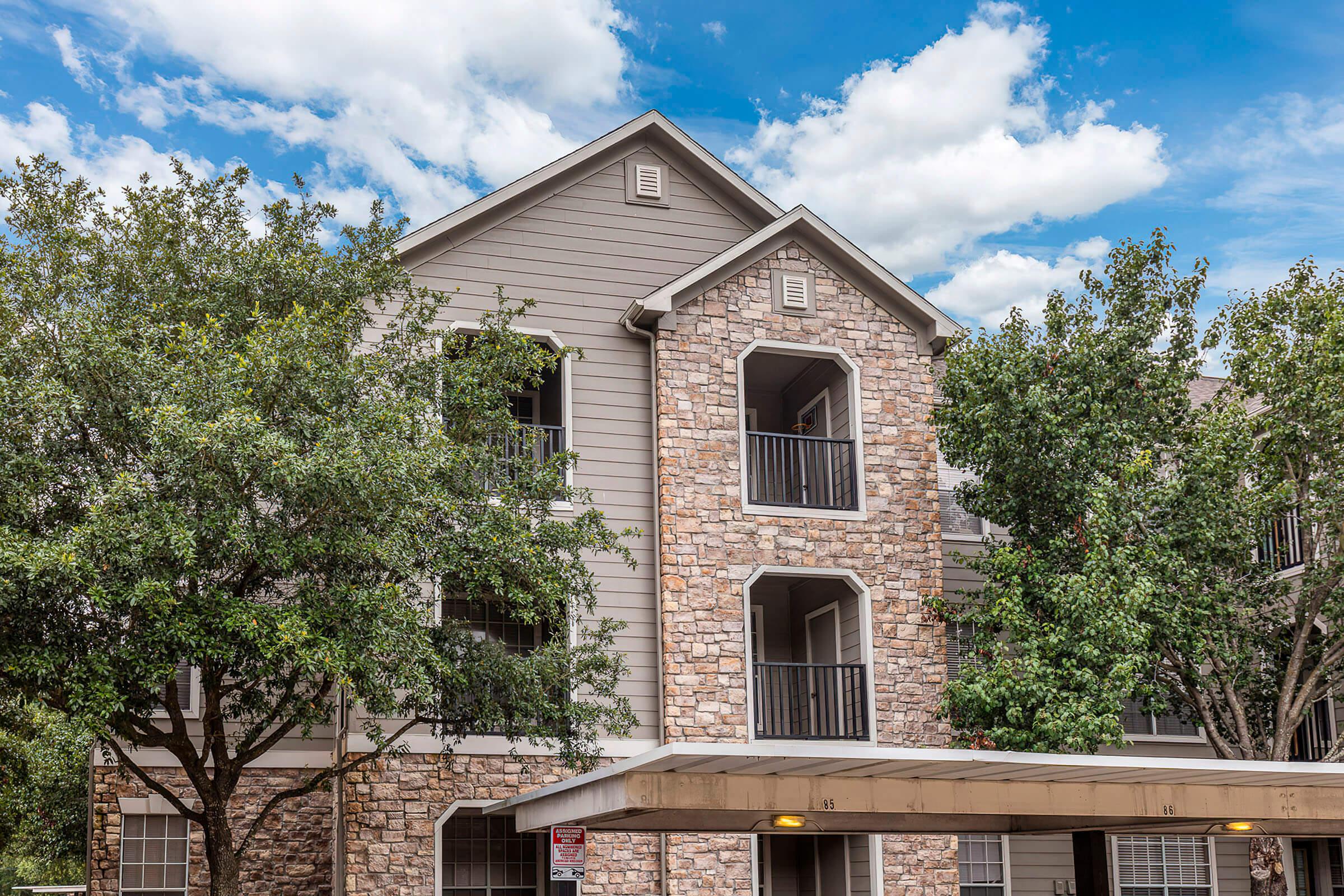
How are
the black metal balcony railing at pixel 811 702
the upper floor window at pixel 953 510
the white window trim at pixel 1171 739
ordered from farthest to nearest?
the upper floor window at pixel 953 510 → the white window trim at pixel 1171 739 → the black metal balcony railing at pixel 811 702

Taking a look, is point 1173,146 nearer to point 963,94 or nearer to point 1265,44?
point 1265,44

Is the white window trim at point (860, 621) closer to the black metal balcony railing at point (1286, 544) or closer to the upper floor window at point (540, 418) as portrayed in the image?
the upper floor window at point (540, 418)

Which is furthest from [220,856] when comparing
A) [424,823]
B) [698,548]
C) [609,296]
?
[609,296]

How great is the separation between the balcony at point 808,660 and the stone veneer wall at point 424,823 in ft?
7.64

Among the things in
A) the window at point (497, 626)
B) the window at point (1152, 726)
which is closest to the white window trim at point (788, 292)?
the window at point (497, 626)

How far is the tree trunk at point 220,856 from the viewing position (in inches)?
450

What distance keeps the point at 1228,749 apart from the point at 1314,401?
4.82 m

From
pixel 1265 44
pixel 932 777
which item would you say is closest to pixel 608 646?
pixel 932 777

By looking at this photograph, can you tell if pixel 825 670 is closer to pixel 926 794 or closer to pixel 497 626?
pixel 497 626

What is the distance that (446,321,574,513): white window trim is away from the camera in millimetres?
15984

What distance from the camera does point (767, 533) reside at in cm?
1614

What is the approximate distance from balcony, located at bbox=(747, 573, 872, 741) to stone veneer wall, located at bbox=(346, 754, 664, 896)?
2.33 meters

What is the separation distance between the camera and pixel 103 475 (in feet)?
35.5

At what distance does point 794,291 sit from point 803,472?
2568 mm
